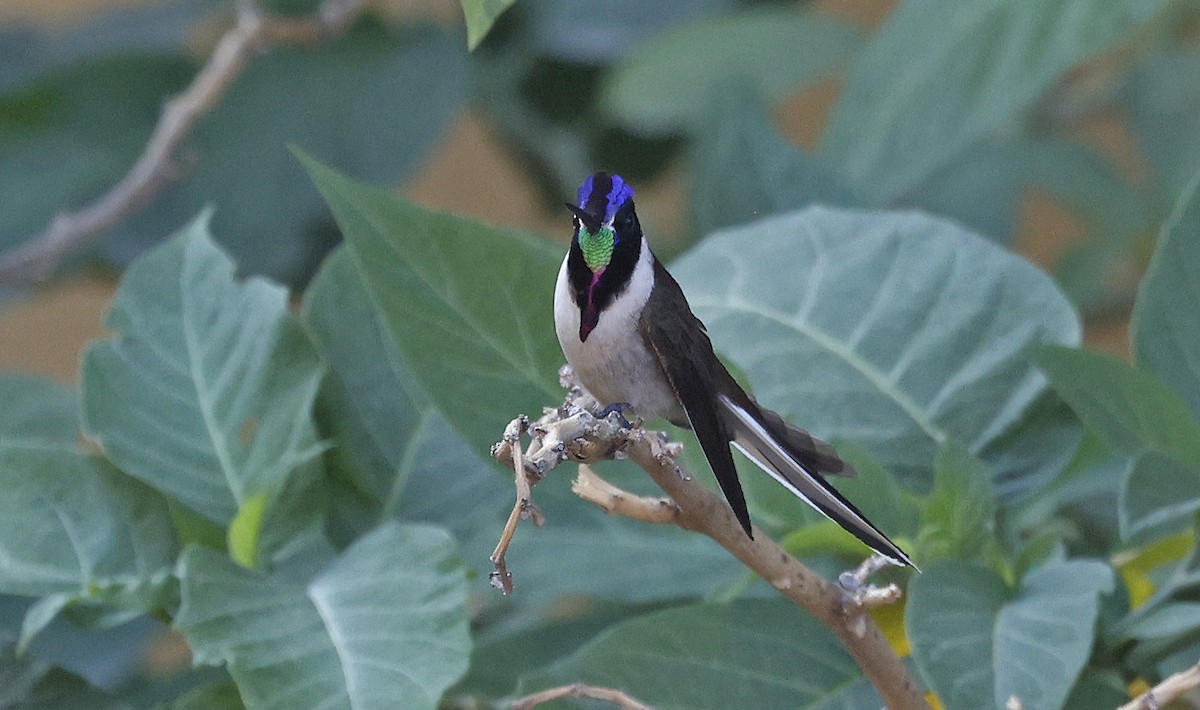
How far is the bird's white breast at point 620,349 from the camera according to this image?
0.33m

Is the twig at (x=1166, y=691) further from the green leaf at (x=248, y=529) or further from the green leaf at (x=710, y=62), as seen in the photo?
the green leaf at (x=710, y=62)

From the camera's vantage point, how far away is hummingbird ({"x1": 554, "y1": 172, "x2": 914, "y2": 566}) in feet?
1.04

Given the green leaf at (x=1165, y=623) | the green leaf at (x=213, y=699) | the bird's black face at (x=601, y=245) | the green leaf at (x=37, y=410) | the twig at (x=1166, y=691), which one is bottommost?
the green leaf at (x=213, y=699)

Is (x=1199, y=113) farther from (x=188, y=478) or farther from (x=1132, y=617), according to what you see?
(x=188, y=478)

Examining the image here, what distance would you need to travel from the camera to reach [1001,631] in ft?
1.40

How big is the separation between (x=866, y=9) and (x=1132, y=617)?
1238mm

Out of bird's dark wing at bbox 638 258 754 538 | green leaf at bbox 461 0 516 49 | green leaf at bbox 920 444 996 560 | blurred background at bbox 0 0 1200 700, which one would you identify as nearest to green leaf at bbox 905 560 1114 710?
green leaf at bbox 920 444 996 560

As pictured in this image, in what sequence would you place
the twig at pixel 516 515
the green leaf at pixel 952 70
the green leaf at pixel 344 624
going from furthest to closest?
1. the green leaf at pixel 952 70
2. the green leaf at pixel 344 624
3. the twig at pixel 516 515

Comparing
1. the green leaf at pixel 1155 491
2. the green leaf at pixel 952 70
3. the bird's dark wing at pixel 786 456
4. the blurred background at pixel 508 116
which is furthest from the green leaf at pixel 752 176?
the bird's dark wing at pixel 786 456

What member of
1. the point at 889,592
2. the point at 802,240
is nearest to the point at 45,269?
the point at 802,240

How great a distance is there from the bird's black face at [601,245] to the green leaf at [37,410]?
36 centimetres

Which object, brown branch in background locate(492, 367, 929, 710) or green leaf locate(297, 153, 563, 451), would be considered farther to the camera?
green leaf locate(297, 153, 563, 451)

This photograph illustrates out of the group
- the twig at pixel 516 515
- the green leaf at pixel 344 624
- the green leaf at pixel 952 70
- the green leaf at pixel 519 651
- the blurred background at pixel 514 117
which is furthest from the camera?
the blurred background at pixel 514 117

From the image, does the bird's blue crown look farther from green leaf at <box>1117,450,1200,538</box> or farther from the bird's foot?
green leaf at <box>1117,450,1200,538</box>
